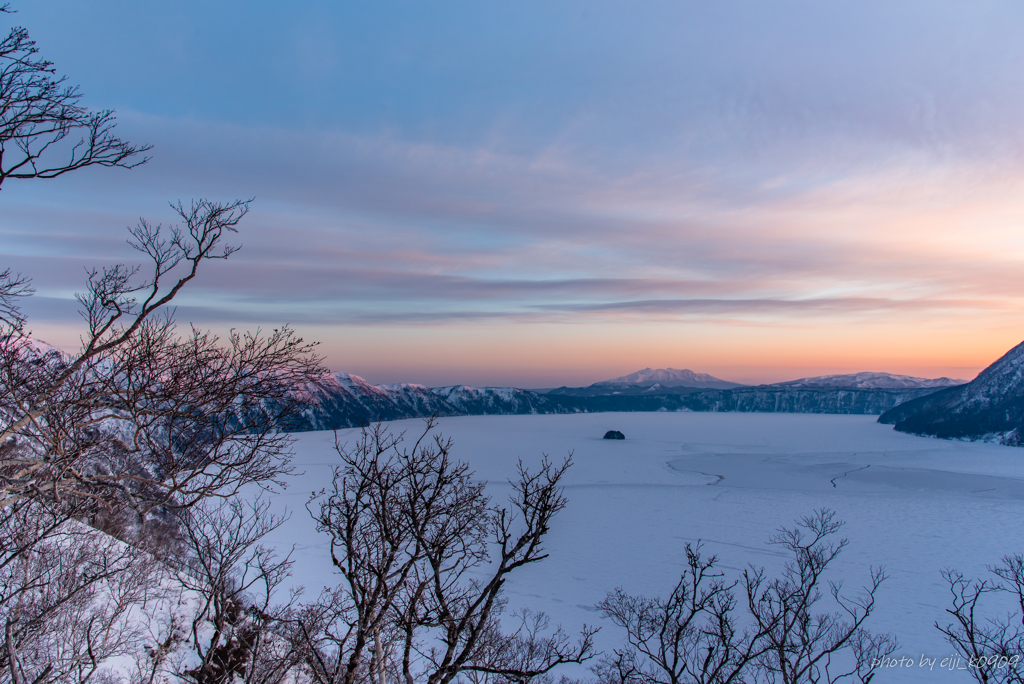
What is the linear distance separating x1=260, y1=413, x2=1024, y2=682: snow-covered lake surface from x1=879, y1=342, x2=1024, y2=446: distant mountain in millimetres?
26458

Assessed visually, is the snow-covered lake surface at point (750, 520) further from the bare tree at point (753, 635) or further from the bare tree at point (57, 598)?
the bare tree at point (57, 598)

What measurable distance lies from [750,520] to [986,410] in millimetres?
91989

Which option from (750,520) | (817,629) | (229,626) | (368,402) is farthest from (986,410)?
(368,402)

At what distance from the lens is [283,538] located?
2888cm

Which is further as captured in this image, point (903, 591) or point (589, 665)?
point (903, 591)

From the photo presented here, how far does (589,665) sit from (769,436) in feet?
283

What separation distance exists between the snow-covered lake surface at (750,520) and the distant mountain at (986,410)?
86.8 ft

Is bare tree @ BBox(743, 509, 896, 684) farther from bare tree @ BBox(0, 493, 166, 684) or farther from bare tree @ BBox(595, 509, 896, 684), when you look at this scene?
bare tree @ BBox(0, 493, 166, 684)

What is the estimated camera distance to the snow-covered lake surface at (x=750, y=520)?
20828mm

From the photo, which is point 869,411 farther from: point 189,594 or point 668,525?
point 189,594

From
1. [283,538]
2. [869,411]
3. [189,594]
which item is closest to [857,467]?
[283,538]

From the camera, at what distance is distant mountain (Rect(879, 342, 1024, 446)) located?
285 ft

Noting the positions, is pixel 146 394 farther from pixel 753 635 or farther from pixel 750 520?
pixel 750 520

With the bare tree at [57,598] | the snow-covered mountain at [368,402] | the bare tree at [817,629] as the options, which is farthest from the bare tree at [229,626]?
the snow-covered mountain at [368,402]
